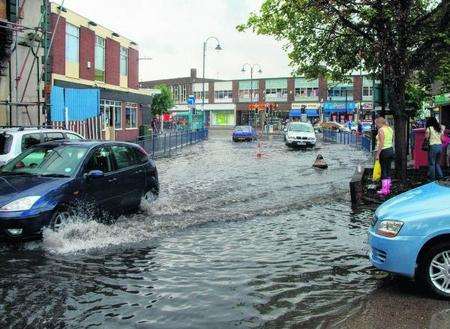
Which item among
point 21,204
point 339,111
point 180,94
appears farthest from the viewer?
point 180,94

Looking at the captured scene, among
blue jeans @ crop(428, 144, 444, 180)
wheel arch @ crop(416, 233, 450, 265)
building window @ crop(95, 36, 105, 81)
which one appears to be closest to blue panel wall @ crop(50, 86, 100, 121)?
building window @ crop(95, 36, 105, 81)

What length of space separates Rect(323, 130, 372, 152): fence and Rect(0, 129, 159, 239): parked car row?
888 inches

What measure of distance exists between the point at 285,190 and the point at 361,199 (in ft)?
9.73

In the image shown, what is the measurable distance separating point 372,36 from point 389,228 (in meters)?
9.31

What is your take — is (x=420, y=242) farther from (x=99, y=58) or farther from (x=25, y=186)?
(x=99, y=58)

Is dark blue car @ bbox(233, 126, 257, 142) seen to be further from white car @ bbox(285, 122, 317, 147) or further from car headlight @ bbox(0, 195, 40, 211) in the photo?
car headlight @ bbox(0, 195, 40, 211)

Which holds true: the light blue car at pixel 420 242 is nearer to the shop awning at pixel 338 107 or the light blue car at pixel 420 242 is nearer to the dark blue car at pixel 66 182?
A: the dark blue car at pixel 66 182

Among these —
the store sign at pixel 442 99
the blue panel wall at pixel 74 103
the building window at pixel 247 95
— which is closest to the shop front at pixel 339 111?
the building window at pixel 247 95

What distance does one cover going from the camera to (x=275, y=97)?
9294 centimetres

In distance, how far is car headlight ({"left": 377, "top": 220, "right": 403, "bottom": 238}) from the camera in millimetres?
5727

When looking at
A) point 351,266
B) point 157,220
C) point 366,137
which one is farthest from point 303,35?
point 366,137

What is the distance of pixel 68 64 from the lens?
28359 millimetres

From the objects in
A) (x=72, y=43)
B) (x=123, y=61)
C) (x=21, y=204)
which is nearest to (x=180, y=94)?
(x=123, y=61)

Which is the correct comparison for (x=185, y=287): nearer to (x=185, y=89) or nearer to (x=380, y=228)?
(x=380, y=228)
